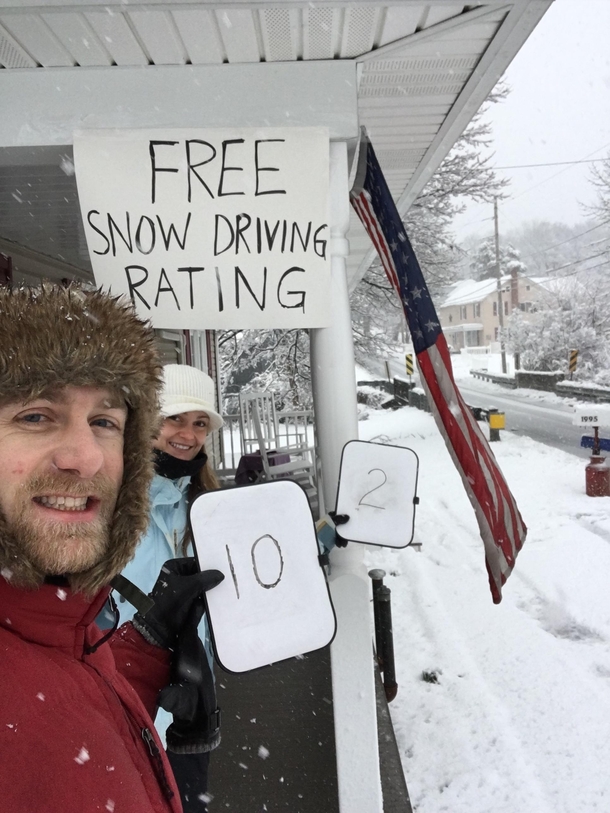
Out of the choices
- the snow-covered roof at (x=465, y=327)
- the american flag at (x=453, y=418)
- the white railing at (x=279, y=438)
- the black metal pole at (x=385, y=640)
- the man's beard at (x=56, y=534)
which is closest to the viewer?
the man's beard at (x=56, y=534)

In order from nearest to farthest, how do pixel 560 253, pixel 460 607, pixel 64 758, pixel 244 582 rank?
pixel 64 758
pixel 244 582
pixel 460 607
pixel 560 253

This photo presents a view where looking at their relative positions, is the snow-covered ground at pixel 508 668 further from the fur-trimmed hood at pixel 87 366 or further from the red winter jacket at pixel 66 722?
the fur-trimmed hood at pixel 87 366

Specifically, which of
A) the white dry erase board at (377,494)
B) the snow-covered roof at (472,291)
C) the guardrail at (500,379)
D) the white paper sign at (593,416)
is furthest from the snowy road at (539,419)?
the snow-covered roof at (472,291)

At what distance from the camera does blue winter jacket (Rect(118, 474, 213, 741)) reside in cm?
175

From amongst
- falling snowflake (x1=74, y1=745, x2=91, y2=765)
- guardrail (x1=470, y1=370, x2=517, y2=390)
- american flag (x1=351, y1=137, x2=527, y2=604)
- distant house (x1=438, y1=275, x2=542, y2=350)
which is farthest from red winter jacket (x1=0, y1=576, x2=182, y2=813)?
distant house (x1=438, y1=275, x2=542, y2=350)

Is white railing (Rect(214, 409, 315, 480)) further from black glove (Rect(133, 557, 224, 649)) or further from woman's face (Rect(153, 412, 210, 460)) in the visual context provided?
black glove (Rect(133, 557, 224, 649))

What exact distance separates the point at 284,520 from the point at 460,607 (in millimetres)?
4478

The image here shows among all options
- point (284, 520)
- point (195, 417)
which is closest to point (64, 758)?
point (284, 520)

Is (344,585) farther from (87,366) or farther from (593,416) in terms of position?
(593,416)

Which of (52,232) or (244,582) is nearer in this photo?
(244,582)

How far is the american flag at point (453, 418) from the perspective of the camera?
2166 millimetres

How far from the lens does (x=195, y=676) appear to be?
4.50ft

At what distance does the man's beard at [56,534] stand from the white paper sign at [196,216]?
47.3 inches

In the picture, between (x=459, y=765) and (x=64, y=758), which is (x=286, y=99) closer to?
(x=64, y=758)
